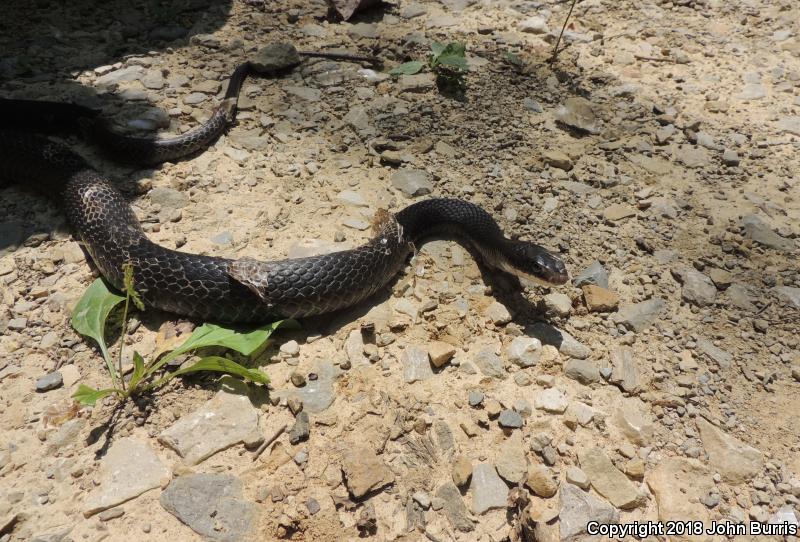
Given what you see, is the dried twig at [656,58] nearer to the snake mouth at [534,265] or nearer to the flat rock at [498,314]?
the snake mouth at [534,265]

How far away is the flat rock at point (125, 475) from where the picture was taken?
3.14 m

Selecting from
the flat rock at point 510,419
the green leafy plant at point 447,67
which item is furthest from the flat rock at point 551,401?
the green leafy plant at point 447,67

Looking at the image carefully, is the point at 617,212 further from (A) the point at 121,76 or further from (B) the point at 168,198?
(A) the point at 121,76

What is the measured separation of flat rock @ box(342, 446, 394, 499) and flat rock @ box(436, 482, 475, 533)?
1.13 feet

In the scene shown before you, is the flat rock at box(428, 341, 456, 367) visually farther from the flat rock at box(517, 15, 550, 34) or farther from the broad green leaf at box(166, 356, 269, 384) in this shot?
the flat rock at box(517, 15, 550, 34)

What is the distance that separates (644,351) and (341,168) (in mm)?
3446

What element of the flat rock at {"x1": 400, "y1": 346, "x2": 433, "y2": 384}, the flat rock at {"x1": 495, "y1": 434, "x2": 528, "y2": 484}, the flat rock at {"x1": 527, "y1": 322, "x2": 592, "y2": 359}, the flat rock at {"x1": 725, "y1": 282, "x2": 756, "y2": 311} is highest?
the flat rock at {"x1": 725, "y1": 282, "x2": 756, "y2": 311}

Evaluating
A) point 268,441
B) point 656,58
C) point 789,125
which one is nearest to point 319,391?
point 268,441

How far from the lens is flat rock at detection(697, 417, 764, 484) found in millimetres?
3418

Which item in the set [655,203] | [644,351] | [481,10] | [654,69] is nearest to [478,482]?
[644,351]

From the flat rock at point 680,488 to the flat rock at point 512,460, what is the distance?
2.73 ft

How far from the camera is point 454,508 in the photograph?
3217 mm

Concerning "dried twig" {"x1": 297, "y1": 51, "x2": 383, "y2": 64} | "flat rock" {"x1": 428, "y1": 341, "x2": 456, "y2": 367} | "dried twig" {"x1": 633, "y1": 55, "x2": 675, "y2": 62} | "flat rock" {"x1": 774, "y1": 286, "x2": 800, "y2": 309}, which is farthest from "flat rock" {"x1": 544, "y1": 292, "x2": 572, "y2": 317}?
"dried twig" {"x1": 633, "y1": 55, "x2": 675, "y2": 62}

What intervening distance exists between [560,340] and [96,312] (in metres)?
3.73
